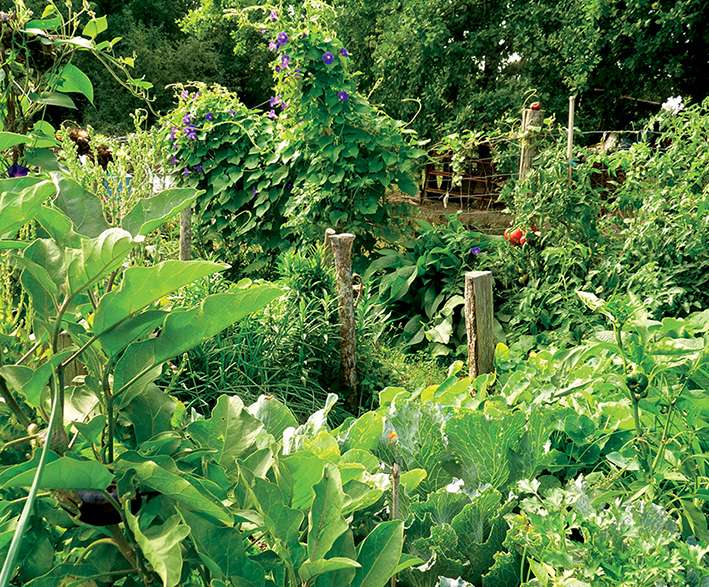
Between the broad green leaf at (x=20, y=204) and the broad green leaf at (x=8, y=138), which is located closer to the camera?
the broad green leaf at (x=20, y=204)

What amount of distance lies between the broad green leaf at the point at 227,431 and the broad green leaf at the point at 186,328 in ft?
0.47

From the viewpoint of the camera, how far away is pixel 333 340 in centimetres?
377

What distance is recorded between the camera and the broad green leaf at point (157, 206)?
738 mm

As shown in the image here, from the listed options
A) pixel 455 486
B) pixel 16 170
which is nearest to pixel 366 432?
pixel 455 486

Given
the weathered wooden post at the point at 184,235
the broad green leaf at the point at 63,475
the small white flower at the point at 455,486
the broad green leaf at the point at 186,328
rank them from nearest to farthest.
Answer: the broad green leaf at the point at 63,475 → the broad green leaf at the point at 186,328 → the small white flower at the point at 455,486 → the weathered wooden post at the point at 184,235

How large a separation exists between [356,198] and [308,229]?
0.41m

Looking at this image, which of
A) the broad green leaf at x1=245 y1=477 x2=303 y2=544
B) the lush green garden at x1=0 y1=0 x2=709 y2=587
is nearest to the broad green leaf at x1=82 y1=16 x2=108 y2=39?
the lush green garden at x1=0 y1=0 x2=709 y2=587

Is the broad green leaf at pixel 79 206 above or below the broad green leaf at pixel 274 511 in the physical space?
above

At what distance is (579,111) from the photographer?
1067 centimetres

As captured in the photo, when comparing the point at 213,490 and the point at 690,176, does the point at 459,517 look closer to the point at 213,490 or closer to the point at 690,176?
the point at 213,490

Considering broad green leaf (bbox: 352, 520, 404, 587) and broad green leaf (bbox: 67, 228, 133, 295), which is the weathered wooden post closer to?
broad green leaf (bbox: 352, 520, 404, 587)

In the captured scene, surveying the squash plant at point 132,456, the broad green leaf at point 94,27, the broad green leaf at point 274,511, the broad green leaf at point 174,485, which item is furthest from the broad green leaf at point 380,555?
the broad green leaf at point 94,27

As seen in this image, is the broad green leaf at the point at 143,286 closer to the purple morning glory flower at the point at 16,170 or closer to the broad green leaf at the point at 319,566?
the broad green leaf at the point at 319,566

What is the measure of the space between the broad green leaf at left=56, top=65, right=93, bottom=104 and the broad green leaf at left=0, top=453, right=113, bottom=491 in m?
1.05
